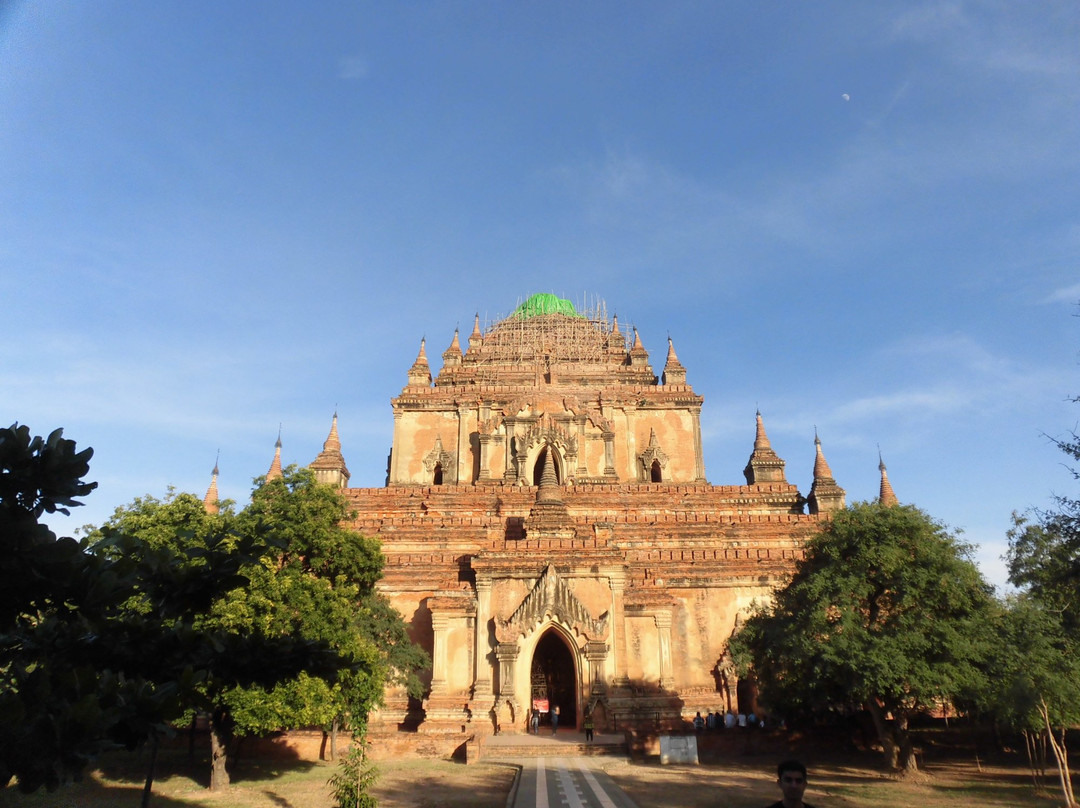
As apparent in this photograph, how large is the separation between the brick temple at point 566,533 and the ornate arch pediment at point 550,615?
1.9 inches

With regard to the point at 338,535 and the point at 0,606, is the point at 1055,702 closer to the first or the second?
the point at 338,535

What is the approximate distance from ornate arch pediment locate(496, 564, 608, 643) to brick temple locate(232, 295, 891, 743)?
0.05 meters

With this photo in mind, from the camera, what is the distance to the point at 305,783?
69.3 ft

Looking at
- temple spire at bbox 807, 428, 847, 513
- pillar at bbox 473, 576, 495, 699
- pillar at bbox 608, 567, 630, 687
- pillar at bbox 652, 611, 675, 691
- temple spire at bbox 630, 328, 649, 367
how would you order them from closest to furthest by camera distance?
pillar at bbox 608, 567, 630, 687 → pillar at bbox 473, 576, 495, 699 → pillar at bbox 652, 611, 675, 691 → temple spire at bbox 807, 428, 847, 513 → temple spire at bbox 630, 328, 649, 367

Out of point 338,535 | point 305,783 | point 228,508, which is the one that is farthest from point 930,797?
point 228,508

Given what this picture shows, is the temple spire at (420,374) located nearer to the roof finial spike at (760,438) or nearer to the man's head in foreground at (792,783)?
the roof finial spike at (760,438)

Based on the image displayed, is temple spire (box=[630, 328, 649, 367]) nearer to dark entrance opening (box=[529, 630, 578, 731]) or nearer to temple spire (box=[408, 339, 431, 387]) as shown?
temple spire (box=[408, 339, 431, 387])

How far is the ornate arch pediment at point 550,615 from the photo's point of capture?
26.2 metres

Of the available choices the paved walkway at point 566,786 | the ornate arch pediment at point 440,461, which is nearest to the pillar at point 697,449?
the ornate arch pediment at point 440,461

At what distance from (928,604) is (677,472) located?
23.6m

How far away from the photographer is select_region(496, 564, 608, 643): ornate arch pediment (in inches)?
1030

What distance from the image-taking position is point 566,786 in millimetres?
18094

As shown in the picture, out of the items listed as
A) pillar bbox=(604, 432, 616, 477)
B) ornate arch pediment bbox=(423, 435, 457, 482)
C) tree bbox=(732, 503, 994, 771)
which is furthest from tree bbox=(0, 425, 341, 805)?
ornate arch pediment bbox=(423, 435, 457, 482)

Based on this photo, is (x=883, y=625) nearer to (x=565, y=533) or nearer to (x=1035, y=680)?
(x=1035, y=680)
